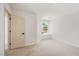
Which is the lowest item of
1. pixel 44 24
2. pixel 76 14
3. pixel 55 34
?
pixel 55 34

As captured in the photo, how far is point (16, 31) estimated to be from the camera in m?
5.10

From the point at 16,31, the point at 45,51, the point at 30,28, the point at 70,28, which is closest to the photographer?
the point at 45,51

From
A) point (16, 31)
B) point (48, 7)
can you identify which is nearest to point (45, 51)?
point (16, 31)

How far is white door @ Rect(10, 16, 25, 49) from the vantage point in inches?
198

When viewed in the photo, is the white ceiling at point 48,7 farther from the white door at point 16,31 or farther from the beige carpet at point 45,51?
the beige carpet at point 45,51

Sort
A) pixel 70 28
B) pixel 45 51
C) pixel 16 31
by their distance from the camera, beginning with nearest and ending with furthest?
1. pixel 45 51
2. pixel 16 31
3. pixel 70 28

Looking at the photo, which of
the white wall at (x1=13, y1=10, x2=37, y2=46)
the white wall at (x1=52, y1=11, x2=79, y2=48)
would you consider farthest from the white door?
the white wall at (x1=52, y1=11, x2=79, y2=48)

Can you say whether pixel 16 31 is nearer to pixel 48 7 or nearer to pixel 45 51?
pixel 45 51

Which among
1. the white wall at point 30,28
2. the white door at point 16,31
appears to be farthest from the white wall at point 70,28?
the white door at point 16,31

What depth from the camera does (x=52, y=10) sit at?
187 inches

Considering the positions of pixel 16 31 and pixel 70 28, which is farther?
pixel 70 28

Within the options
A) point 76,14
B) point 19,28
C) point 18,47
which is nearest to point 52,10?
point 76,14

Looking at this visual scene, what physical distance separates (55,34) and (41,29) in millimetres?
1299

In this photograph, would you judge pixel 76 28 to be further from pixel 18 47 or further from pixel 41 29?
pixel 18 47
